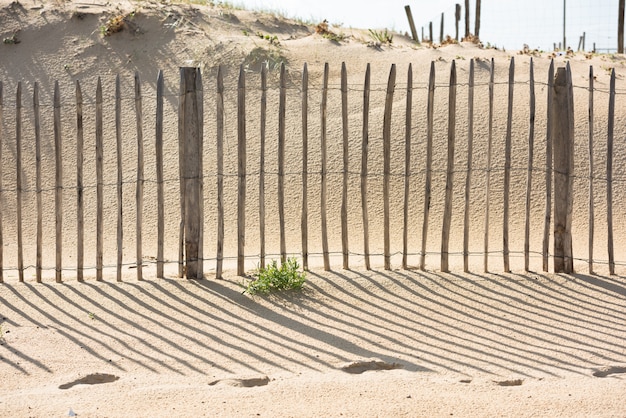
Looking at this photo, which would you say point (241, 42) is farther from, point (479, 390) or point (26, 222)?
point (479, 390)

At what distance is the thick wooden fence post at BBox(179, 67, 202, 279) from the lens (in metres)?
7.16

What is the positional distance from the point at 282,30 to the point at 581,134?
5844mm

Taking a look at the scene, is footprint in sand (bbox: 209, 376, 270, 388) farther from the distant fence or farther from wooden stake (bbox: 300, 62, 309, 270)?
wooden stake (bbox: 300, 62, 309, 270)

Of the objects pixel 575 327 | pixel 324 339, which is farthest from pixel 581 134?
pixel 324 339

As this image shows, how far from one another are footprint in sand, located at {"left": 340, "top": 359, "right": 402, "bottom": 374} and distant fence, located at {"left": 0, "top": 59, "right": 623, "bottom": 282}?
2.00 metres

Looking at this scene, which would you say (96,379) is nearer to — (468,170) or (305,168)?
(305,168)

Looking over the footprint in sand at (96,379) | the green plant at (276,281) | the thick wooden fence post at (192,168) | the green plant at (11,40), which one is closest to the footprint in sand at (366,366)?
the footprint in sand at (96,379)

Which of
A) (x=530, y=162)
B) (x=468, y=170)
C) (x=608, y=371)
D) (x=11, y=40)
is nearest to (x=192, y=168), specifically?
(x=468, y=170)

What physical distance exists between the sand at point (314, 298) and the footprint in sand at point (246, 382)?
25mm

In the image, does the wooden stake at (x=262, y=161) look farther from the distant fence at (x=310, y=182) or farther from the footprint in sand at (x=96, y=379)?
the footprint in sand at (x=96, y=379)

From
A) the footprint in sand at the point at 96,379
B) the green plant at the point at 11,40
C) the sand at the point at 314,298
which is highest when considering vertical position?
the green plant at the point at 11,40

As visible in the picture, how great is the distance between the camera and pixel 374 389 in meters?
4.91

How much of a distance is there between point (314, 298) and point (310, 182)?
3.44 meters

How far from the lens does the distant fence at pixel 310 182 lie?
7.17 meters
